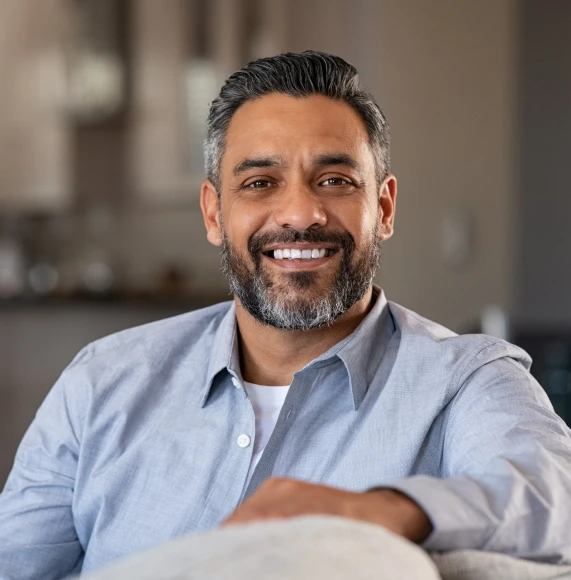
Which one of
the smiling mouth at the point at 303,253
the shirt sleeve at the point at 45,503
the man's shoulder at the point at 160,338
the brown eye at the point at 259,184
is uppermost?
the brown eye at the point at 259,184

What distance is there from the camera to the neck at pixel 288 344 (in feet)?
4.86

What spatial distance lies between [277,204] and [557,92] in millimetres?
3152

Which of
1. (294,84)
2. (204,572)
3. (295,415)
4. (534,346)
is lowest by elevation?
(534,346)

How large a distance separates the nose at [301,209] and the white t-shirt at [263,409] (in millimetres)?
249

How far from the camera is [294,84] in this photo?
1.45 meters

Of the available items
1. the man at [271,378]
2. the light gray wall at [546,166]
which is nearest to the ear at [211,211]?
the man at [271,378]

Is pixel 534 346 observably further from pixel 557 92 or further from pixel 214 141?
pixel 557 92

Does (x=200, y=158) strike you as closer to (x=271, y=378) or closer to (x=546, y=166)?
(x=546, y=166)

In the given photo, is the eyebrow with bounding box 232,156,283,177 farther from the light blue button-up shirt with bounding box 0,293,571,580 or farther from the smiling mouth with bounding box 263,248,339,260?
the light blue button-up shirt with bounding box 0,293,571,580

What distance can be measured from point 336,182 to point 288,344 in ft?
0.81

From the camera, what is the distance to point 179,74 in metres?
4.80

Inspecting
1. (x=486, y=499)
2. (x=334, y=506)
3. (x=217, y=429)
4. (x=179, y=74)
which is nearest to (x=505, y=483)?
(x=486, y=499)

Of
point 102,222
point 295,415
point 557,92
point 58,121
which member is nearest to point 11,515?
point 295,415

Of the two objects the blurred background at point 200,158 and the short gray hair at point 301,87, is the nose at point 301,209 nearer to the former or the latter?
the short gray hair at point 301,87
